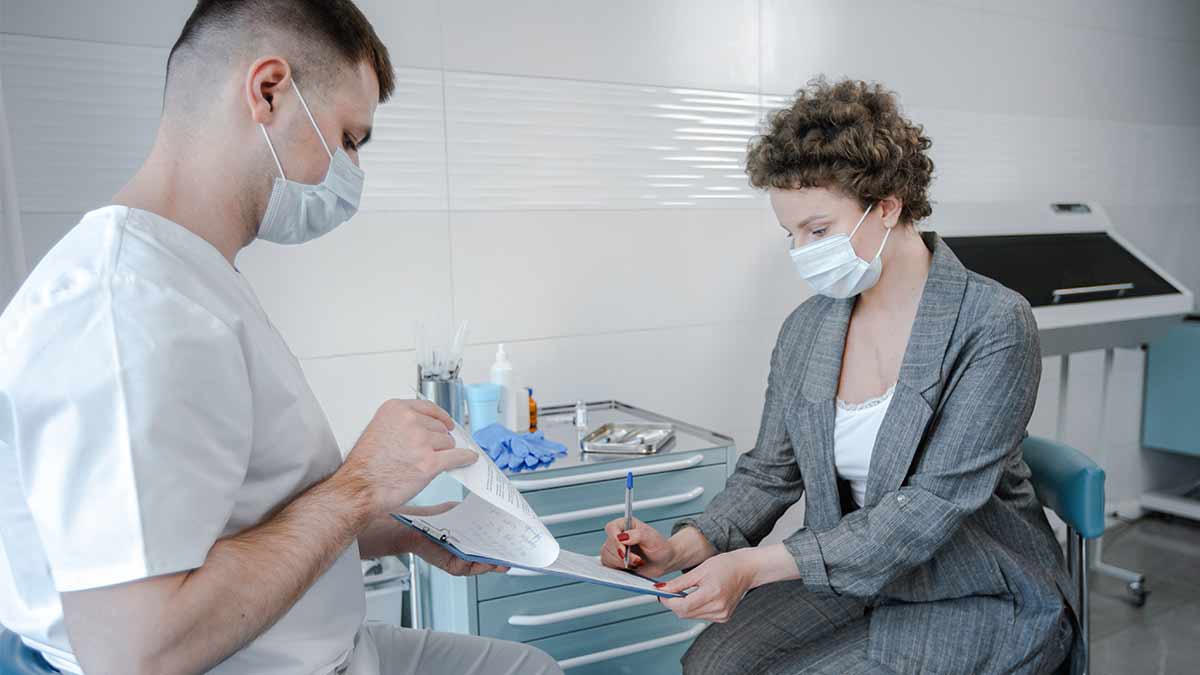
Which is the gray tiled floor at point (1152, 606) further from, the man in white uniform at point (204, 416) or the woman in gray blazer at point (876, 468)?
the man in white uniform at point (204, 416)

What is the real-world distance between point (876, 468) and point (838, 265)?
0.37m

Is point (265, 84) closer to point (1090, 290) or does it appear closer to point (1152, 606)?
→ point (1090, 290)

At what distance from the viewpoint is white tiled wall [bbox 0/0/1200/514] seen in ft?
6.23

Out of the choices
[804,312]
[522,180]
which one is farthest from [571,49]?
[804,312]

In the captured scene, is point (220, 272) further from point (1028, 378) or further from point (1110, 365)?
point (1110, 365)

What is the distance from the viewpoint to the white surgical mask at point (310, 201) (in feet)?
3.54

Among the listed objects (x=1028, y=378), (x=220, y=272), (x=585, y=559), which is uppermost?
(x=220, y=272)

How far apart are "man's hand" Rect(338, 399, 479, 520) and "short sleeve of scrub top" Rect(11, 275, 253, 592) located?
0.62 feet

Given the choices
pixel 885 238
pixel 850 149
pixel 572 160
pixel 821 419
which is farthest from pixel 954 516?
pixel 572 160

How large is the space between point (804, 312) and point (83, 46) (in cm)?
166

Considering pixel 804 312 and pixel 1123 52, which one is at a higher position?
pixel 1123 52

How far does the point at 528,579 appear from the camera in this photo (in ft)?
5.83

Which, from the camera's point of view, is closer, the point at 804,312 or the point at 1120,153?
the point at 804,312

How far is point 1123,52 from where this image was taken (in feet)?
11.9
